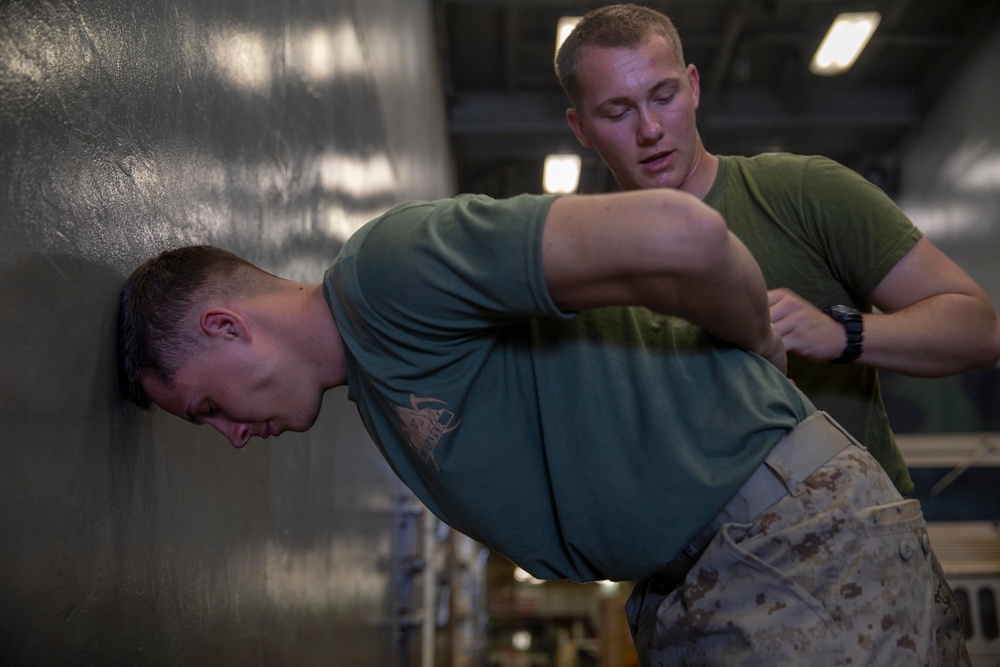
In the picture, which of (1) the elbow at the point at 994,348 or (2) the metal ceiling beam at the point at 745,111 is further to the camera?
(2) the metal ceiling beam at the point at 745,111

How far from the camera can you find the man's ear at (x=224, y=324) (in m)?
1.29

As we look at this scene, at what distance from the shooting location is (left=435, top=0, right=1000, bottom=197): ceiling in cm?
665

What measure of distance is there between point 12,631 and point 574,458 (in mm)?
695

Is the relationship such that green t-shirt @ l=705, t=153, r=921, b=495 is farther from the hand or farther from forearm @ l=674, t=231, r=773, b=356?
forearm @ l=674, t=231, r=773, b=356

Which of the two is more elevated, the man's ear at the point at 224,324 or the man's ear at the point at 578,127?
the man's ear at the point at 578,127

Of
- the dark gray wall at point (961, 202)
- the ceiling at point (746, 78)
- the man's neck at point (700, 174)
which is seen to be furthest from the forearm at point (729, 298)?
the ceiling at point (746, 78)

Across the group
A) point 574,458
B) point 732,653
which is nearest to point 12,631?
point 574,458

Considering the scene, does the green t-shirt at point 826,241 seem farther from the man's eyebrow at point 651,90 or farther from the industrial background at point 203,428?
the industrial background at point 203,428

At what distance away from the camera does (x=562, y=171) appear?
7.88 metres

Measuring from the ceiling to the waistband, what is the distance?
525 cm

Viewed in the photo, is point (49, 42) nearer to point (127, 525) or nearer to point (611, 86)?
point (127, 525)

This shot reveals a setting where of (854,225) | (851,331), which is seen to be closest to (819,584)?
(851,331)

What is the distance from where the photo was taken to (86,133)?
1.12 metres

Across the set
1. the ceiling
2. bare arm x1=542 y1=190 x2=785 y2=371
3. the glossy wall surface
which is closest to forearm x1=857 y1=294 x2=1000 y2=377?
bare arm x1=542 y1=190 x2=785 y2=371
